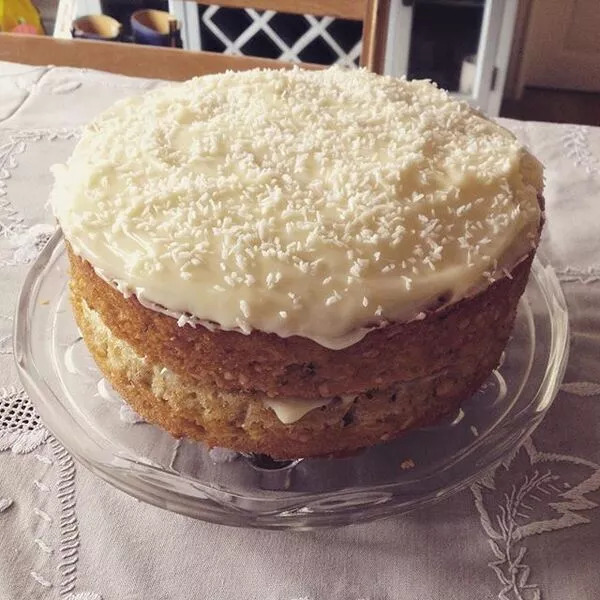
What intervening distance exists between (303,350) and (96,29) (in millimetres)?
1983

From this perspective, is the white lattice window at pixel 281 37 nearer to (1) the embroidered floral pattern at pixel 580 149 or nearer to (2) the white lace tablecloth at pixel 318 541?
(1) the embroidered floral pattern at pixel 580 149

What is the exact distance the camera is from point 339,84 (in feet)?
3.79

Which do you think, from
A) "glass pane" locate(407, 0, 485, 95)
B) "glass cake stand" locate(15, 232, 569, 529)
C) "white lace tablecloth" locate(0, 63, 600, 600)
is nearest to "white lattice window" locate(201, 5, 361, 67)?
"glass pane" locate(407, 0, 485, 95)

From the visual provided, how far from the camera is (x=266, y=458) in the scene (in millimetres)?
933

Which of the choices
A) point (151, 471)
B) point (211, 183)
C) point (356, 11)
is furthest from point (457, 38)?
point (151, 471)

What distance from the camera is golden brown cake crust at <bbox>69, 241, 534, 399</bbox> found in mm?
809

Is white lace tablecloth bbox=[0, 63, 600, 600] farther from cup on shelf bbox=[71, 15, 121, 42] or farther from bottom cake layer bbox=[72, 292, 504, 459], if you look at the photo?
cup on shelf bbox=[71, 15, 121, 42]

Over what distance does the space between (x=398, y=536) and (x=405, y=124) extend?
55cm

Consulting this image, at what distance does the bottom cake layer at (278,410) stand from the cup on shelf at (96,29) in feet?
5.53

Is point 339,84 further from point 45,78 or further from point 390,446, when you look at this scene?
point 45,78

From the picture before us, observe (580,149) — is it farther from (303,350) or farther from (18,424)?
(18,424)

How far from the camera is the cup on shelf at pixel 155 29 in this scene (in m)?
2.51

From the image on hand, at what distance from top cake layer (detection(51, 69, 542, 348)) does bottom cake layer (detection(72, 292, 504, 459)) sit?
0.12 m

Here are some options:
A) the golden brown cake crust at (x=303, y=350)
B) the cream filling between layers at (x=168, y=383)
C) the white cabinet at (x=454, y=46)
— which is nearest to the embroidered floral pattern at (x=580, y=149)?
the golden brown cake crust at (x=303, y=350)
